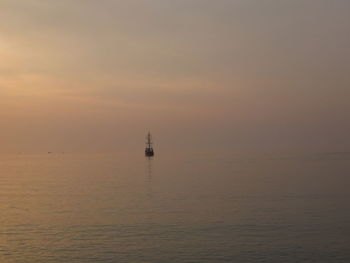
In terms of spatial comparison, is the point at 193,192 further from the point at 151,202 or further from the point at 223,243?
the point at 223,243

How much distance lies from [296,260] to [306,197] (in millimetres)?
30334

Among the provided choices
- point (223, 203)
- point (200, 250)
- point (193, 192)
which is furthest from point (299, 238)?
point (193, 192)

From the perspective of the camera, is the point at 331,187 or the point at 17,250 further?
the point at 331,187

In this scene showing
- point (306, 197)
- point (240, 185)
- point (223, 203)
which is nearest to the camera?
point (223, 203)

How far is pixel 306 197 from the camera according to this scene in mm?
56812

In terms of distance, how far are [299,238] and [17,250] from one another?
2145 cm

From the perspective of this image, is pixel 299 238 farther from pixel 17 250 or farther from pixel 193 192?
pixel 193 192

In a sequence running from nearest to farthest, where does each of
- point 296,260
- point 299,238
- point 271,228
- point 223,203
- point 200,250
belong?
point 296,260 < point 200,250 < point 299,238 < point 271,228 < point 223,203

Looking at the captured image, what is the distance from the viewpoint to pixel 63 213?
46.5 meters

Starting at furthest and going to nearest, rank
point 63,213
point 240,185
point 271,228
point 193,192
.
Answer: point 240,185 < point 193,192 < point 63,213 < point 271,228

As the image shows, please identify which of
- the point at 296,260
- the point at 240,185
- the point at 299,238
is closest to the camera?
the point at 296,260

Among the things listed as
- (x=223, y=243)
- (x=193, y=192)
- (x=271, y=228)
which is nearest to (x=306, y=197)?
(x=193, y=192)

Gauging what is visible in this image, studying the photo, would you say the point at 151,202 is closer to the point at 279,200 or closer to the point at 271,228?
the point at 279,200

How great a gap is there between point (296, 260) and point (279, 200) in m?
26.9
